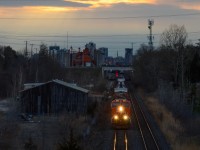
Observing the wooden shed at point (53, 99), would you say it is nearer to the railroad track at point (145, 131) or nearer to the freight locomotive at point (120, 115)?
the railroad track at point (145, 131)

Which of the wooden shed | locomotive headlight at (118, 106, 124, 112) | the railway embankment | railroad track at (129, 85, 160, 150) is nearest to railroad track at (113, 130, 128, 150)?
railroad track at (129, 85, 160, 150)

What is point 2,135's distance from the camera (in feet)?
113

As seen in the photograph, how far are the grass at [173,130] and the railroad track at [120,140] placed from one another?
98.8 inches

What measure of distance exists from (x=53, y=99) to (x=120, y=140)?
60.0 ft

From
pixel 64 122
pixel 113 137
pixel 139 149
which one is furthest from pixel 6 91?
pixel 139 149

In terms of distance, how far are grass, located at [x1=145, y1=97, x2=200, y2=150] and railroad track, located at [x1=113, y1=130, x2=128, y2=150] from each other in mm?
2510

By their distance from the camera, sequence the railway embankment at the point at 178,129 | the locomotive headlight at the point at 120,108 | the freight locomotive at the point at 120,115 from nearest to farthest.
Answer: the railway embankment at the point at 178,129
the freight locomotive at the point at 120,115
the locomotive headlight at the point at 120,108

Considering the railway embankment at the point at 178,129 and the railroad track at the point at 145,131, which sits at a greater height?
the railway embankment at the point at 178,129

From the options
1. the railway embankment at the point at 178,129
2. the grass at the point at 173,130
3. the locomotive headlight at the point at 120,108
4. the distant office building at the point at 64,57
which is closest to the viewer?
the grass at the point at 173,130

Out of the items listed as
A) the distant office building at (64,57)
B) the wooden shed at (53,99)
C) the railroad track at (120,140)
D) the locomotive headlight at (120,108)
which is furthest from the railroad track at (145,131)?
the distant office building at (64,57)

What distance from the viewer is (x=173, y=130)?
3591 centimetres

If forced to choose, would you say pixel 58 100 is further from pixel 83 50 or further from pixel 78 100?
pixel 83 50

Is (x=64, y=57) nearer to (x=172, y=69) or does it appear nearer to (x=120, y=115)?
(x=172, y=69)

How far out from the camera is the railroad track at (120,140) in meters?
29.6
